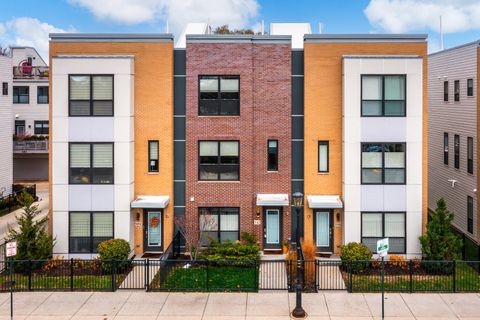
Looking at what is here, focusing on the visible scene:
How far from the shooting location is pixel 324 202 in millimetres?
25547

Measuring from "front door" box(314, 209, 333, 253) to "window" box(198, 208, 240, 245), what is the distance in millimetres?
3727

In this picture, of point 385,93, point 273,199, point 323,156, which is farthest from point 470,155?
point 273,199

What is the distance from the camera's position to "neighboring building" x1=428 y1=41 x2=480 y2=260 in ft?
93.3

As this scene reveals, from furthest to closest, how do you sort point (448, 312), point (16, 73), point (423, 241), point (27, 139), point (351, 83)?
point (16, 73)
point (27, 139)
point (351, 83)
point (423, 241)
point (448, 312)

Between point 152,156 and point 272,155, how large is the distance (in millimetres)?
5693

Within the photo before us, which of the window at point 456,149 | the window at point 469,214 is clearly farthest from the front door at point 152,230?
the window at point 456,149

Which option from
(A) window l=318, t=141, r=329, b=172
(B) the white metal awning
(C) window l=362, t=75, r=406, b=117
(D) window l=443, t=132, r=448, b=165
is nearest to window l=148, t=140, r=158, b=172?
(B) the white metal awning

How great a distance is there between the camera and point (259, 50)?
26.1 metres

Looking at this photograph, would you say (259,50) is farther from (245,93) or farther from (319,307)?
(319,307)

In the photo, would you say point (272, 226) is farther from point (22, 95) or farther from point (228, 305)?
point (22, 95)

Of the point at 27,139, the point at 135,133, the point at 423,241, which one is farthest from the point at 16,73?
the point at 423,241

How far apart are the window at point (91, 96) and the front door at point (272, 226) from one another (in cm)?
870

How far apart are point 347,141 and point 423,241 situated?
545 centimetres

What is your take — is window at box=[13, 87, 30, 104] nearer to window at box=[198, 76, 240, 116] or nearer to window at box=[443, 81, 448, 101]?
window at box=[198, 76, 240, 116]
